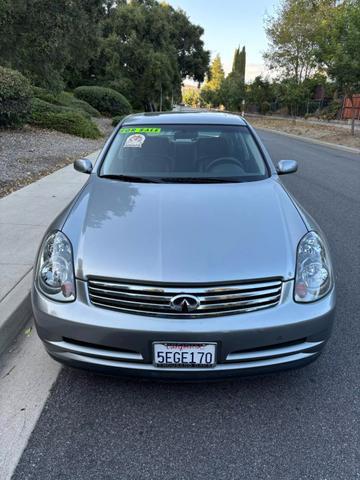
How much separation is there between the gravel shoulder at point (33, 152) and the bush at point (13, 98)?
35cm

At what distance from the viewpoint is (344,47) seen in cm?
1850

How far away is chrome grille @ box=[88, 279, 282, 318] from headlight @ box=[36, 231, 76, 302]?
0.15 meters

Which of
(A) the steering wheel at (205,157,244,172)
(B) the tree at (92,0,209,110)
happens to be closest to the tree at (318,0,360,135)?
(B) the tree at (92,0,209,110)

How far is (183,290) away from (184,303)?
0.22 ft

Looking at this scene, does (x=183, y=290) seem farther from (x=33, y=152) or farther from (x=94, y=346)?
(x=33, y=152)

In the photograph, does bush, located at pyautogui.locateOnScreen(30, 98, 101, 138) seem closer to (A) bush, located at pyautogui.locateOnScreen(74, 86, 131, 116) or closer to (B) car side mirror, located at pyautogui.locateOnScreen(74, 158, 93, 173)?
(A) bush, located at pyautogui.locateOnScreen(74, 86, 131, 116)

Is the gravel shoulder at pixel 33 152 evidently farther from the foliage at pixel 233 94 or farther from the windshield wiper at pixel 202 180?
the foliage at pixel 233 94

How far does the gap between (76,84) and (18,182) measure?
27.6 meters

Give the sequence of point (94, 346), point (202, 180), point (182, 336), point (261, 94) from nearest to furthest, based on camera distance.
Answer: point (182, 336)
point (94, 346)
point (202, 180)
point (261, 94)

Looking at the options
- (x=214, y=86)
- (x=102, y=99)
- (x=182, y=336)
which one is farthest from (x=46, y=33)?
(x=214, y=86)

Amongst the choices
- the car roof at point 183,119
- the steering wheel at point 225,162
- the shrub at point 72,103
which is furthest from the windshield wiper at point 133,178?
the shrub at point 72,103

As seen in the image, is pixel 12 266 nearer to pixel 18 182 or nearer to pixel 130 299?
pixel 130 299

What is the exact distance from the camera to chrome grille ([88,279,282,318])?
85.9 inches

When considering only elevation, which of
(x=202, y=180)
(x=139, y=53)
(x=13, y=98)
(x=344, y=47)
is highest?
(x=139, y=53)
